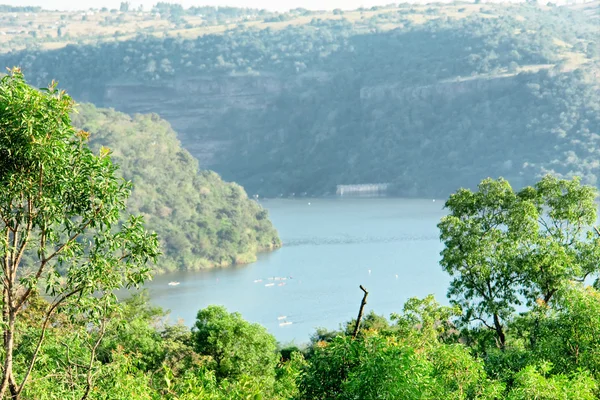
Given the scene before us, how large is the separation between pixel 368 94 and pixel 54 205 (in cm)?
13022

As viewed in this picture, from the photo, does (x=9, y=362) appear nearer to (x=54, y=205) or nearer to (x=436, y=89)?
(x=54, y=205)

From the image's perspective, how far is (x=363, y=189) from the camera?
117 m

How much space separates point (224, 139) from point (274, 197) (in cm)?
2509

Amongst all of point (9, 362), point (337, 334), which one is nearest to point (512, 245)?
point (337, 334)

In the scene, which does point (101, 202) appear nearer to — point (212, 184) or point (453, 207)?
point (453, 207)

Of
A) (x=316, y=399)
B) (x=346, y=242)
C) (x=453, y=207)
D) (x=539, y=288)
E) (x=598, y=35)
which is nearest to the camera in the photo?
(x=316, y=399)

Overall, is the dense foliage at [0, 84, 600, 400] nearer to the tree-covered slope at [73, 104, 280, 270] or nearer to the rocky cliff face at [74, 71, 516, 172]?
the tree-covered slope at [73, 104, 280, 270]

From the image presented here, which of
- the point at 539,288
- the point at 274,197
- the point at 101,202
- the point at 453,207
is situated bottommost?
the point at 274,197

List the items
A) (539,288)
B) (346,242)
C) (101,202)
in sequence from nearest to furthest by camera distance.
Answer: (101,202) < (539,288) < (346,242)

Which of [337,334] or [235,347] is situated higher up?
[337,334]

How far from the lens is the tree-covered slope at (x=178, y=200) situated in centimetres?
6844

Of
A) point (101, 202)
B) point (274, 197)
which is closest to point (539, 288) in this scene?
point (101, 202)

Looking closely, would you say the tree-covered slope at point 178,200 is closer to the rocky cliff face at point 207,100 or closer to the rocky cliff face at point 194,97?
the rocky cliff face at point 207,100

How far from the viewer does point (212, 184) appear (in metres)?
80.4
